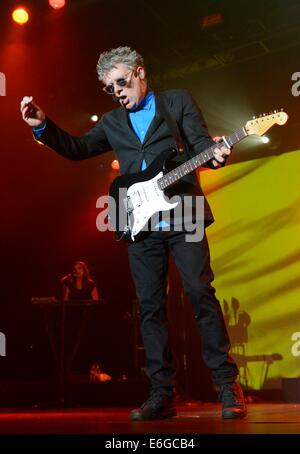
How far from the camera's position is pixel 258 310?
7.21m

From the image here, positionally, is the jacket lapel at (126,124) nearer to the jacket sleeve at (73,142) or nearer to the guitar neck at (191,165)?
the jacket sleeve at (73,142)

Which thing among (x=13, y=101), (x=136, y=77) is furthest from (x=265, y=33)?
(x=136, y=77)

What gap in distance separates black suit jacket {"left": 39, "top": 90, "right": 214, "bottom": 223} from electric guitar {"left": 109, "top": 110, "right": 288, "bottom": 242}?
0.22ft

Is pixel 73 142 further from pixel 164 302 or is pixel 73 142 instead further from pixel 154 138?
pixel 164 302

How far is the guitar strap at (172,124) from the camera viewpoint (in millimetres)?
2820

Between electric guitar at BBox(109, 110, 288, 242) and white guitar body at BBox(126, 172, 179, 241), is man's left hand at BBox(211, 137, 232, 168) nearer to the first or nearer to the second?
electric guitar at BBox(109, 110, 288, 242)

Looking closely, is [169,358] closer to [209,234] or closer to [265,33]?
[209,234]

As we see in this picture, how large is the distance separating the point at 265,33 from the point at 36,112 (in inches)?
214

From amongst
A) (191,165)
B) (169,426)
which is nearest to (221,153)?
(191,165)

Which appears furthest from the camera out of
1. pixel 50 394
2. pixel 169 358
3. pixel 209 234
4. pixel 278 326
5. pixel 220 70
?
pixel 220 70

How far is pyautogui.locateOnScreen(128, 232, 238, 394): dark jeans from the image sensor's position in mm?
2631

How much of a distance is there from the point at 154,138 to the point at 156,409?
4.36ft

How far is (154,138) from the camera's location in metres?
2.91

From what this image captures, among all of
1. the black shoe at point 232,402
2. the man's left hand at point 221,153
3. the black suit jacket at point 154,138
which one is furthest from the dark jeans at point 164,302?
the man's left hand at point 221,153
